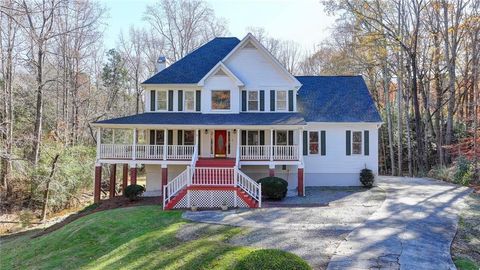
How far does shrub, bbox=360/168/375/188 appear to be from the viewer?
1939 centimetres

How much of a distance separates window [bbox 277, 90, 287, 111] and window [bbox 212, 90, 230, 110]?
301 centimetres

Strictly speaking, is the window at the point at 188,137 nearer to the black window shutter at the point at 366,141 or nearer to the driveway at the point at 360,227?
the driveway at the point at 360,227

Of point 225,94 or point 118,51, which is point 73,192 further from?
point 118,51

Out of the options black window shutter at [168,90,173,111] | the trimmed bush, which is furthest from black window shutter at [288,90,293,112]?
the trimmed bush

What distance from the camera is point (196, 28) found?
39844mm

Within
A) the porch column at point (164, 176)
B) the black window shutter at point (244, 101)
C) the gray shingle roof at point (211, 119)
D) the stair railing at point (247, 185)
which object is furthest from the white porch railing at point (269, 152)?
the porch column at point (164, 176)

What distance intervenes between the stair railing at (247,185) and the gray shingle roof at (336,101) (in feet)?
20.8

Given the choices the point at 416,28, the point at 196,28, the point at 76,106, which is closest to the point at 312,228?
the point at 416,28

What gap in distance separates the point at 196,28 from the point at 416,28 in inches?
933

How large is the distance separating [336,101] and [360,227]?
11640 millimetres

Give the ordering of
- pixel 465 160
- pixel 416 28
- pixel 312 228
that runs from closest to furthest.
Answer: pixel 312 228 → pixel 465 160 → pixel 416 28

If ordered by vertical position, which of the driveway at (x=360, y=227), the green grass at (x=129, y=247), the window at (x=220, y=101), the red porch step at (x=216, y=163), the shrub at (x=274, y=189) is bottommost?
the green grass at (x=129, y=247)

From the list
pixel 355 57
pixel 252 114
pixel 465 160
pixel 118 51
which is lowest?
pixel 465 160

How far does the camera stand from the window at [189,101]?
811 inches
